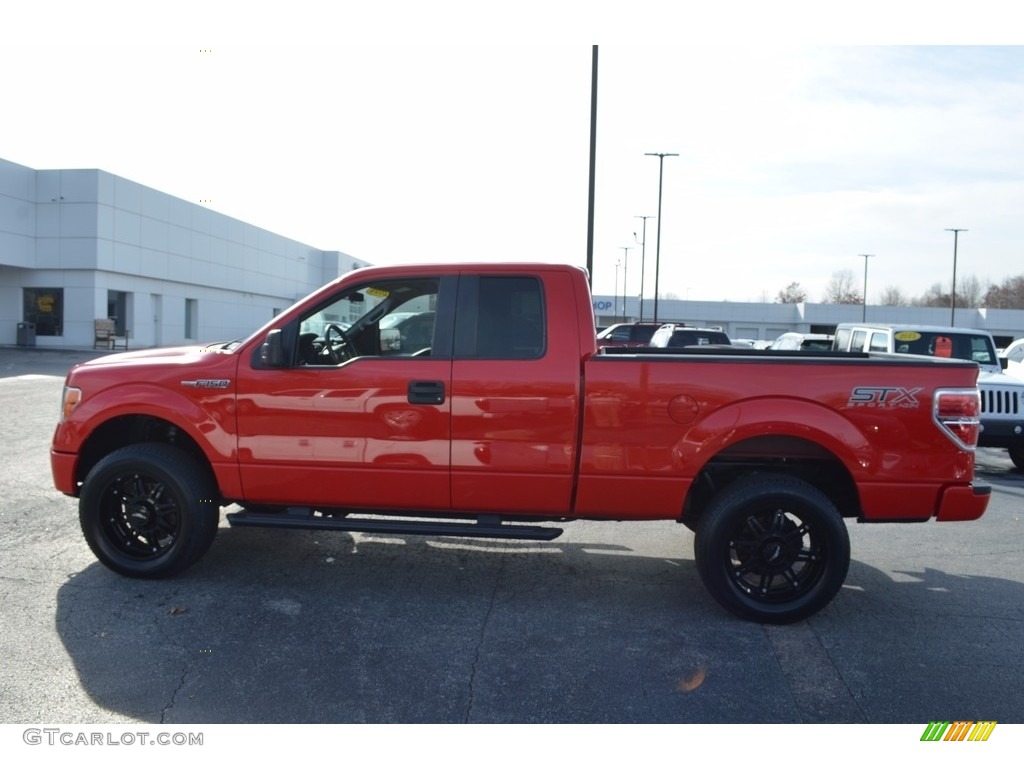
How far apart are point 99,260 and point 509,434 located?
33.1 metres

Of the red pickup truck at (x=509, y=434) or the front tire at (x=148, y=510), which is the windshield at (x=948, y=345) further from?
the front tire at (x=148, y=510)

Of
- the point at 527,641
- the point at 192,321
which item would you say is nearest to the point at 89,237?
the point at 192,321

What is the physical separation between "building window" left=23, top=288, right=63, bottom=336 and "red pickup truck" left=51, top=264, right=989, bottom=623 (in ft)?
106

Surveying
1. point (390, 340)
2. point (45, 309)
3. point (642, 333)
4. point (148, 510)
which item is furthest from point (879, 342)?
point (45, 309)

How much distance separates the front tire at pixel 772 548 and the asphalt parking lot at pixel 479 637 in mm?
178

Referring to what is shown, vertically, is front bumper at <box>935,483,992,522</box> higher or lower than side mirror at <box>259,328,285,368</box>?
lower

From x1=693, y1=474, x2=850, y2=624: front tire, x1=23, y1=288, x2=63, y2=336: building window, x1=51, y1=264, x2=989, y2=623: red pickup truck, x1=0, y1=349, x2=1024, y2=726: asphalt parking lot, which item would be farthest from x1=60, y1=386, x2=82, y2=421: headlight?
x1=23, y1=288, x2=63, y2=336: building window

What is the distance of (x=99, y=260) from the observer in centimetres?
3294

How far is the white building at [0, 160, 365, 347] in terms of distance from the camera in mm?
32812

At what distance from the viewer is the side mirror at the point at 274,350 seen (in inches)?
201

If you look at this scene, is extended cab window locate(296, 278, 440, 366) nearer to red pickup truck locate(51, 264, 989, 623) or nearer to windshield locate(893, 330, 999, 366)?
red pickup truck locate(51, 264, 989, 623)

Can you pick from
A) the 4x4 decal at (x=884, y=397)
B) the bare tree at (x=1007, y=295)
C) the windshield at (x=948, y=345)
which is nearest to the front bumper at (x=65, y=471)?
the 4x4 decal at (x=884, y=397)

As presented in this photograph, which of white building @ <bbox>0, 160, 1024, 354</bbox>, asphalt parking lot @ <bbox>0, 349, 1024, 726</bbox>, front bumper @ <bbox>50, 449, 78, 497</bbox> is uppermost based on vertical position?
white building @ <bbox>0, 160, 1024, 354</bbox>

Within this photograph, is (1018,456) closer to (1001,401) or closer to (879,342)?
(1001,401)
